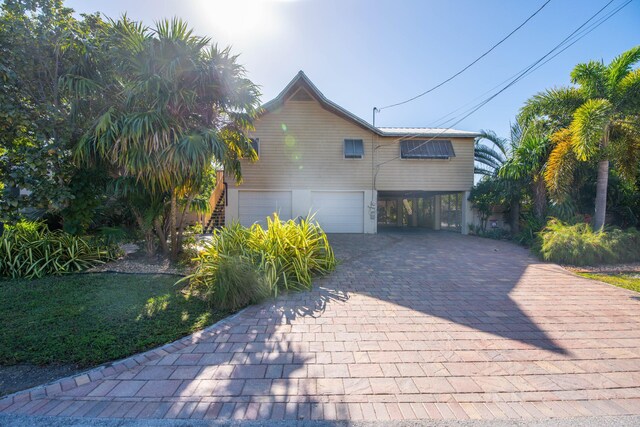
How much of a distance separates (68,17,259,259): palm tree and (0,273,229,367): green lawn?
2274mm

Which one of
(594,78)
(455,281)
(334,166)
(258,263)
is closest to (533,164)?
(594,78)

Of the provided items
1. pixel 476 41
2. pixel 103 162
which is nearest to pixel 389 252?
pixel 476 41

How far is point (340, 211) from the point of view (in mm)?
13109

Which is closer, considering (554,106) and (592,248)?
(592,248)

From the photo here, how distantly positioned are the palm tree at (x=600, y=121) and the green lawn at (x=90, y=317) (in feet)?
33.7

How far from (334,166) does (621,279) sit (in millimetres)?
9819

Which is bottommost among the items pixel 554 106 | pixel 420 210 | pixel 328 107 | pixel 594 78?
pixel 420 210

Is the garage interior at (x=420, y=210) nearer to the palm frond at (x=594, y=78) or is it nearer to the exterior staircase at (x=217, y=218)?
the palm frond at (x=594, y=78)

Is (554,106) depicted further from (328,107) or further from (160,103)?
(160,103)

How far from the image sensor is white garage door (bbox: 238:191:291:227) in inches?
500

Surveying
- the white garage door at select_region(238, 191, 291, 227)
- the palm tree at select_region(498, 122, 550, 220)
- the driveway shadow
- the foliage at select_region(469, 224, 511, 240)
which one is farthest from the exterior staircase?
the palm tree at select_region(498, 122, 550, 220)

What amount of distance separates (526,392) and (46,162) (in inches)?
325

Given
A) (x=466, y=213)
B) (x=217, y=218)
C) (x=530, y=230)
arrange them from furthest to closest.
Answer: (x=217, y=218) → (x=466, y=213) → (x=530, y=230)

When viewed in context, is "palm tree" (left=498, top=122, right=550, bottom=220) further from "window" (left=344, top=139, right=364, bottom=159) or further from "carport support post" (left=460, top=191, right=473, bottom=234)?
"window" (left=344, top=139, right=364, bottom=159)
